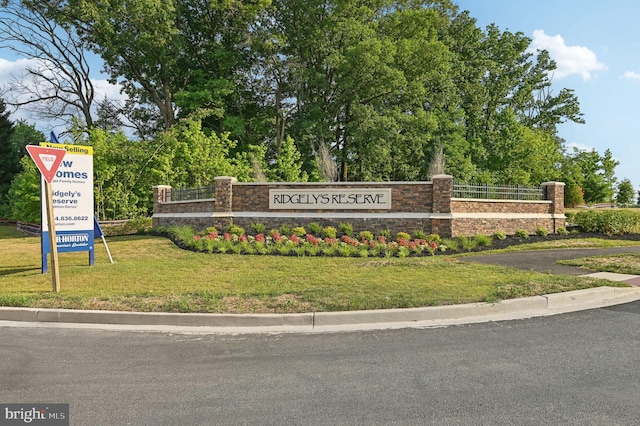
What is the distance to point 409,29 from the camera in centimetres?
2919

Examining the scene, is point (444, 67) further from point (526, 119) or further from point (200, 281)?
point (200, 281)

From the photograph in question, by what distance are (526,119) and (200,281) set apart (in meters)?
42.9

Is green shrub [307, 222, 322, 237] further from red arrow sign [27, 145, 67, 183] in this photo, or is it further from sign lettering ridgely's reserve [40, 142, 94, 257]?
red arrow sign [27, 145, 67, 183]

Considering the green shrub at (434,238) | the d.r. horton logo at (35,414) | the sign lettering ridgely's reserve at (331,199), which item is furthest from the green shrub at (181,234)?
the d.r. horton logo at (35,414)

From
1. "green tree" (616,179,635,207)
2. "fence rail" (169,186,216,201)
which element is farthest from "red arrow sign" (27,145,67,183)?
"green tree" (616,179,635,207)

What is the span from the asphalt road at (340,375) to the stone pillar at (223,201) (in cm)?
997

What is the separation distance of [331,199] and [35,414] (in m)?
12.2

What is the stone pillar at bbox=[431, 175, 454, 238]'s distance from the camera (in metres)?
14.5

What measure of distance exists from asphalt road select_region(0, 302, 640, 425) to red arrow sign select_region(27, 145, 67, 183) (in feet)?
10.2

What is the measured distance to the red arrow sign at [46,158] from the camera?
7598 mm

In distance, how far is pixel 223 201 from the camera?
624 inches

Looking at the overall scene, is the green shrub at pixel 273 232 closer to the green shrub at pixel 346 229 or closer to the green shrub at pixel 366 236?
the green shrub at pixel 346 229

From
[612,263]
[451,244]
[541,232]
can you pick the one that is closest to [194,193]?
[451,244]

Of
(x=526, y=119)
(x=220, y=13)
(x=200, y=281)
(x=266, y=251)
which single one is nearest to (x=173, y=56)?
(x=220, y=13)
